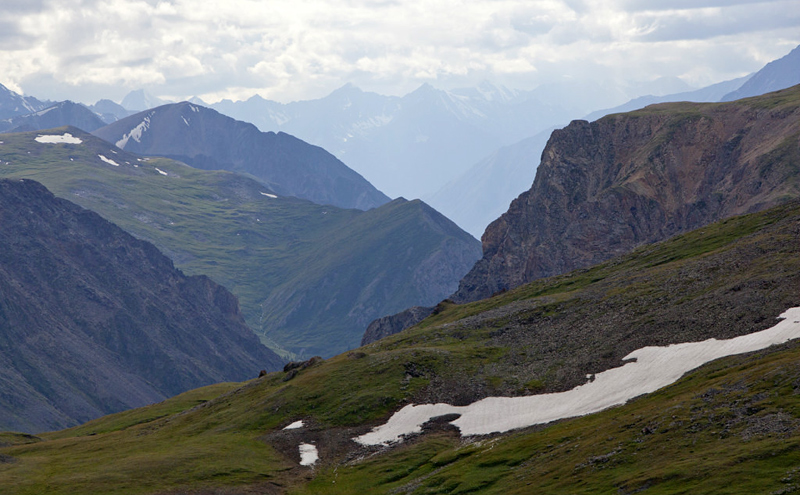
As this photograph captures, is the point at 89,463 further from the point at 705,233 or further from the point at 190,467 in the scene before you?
the point at 705,233

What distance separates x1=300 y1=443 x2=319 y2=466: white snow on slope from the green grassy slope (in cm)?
98

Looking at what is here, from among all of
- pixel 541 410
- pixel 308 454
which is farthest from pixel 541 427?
pixel 308 454

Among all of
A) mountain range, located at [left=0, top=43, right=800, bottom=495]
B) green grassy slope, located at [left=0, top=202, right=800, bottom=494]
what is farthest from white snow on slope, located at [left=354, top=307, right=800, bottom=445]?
green grassy slope, located at [left=0, top=202, right=800, bottom=494]

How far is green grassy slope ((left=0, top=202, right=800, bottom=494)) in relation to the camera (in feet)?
189

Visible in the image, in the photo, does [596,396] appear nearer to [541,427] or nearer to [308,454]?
[541,427]

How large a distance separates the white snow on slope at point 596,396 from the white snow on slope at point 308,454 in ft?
16.9

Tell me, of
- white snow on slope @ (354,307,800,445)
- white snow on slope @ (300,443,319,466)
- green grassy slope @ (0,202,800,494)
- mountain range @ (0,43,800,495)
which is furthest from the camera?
white snow on slope @ (300,443,319,466)

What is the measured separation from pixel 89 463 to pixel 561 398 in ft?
179

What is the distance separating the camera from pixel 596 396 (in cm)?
8538

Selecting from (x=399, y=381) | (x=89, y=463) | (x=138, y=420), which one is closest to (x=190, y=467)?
(x=89, y=463)

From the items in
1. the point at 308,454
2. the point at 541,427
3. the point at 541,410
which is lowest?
the point at 541,427

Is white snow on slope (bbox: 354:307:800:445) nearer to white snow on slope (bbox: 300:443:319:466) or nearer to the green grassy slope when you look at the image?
the green grassy slope

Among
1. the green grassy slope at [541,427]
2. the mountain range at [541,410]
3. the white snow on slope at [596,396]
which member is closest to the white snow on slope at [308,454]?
the mountain range at [541,410]

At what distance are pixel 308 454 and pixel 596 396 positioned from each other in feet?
108
